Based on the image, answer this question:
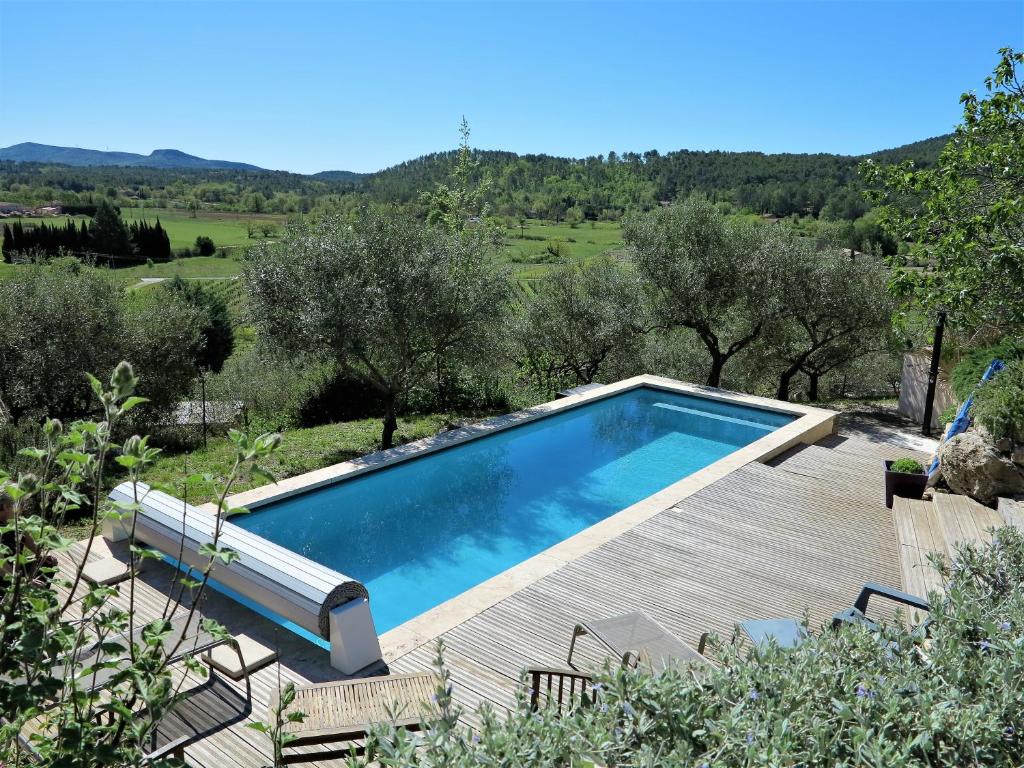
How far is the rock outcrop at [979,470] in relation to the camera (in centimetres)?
708

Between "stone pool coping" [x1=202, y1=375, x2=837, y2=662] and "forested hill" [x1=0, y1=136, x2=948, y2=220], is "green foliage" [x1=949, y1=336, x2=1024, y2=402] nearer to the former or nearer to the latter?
"stone pool coping" [x1=202, y1=375, x2=837, y2=662]

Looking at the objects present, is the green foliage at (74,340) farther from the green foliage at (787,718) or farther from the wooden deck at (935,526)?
the green foliage at (787,718)

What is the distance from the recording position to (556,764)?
1886mm

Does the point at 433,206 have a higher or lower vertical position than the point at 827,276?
higher

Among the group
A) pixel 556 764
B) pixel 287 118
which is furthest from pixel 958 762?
pixel 287 118

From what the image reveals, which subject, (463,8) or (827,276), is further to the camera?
(463,8)

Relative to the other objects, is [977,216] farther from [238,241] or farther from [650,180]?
[650,180]

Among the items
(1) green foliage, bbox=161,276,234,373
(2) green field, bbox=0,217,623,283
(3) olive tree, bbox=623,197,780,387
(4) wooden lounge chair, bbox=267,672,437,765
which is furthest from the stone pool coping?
(2) green field, bbox=0,217,623,283

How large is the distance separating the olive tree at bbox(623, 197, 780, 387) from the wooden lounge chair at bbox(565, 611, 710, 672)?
1100cm

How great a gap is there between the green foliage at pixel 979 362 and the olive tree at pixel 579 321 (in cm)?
800

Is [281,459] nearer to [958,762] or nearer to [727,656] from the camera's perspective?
[727,656]

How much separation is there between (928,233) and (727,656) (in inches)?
342

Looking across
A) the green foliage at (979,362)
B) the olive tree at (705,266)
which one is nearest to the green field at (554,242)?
the olive tree at (705,266)

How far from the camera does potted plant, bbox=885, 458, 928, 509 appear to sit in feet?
26.2
